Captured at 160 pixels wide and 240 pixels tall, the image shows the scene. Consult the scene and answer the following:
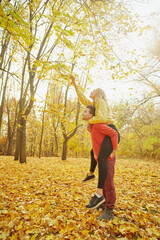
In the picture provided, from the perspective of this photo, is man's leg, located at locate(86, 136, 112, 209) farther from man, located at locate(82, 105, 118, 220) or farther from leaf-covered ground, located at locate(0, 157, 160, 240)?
leaf-covered ground, located at locate(0, 157, 160, 240)

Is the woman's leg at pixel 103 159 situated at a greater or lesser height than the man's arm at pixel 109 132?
lesser

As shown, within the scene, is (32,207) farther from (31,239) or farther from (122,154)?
(122,154)

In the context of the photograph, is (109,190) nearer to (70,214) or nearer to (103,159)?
(103,159)

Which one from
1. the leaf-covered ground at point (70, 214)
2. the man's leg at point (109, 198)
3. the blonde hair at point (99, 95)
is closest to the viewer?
the leaf-covered ground at point (70, 214)

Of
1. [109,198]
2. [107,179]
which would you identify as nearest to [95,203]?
[109,198]

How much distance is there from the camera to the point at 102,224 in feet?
5.90

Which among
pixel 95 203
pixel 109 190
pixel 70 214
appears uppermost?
pixel 109 190

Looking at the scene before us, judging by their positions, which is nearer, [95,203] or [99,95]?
[95,203]

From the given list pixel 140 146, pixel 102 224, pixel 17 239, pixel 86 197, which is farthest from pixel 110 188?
pixel 140 146

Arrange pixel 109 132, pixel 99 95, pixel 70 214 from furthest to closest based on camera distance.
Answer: pixel 99 95, pixel 70 214, pixel 109 132

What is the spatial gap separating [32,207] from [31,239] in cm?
74

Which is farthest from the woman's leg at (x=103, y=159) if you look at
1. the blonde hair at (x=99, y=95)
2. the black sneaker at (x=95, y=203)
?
the blonde hair at (x=99, y=95)

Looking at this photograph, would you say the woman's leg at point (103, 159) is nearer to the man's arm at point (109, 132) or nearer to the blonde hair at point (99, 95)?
the man's arm at point (109, 132)

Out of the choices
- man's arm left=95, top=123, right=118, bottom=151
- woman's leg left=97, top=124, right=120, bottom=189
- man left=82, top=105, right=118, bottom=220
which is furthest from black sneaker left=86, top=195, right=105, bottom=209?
man's arm left=95, top=123, right=118, bottom=151
